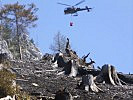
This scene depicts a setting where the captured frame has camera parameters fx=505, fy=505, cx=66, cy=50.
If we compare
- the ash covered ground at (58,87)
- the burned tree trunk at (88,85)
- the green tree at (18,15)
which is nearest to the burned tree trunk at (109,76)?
the ash covered ground at (58,87)

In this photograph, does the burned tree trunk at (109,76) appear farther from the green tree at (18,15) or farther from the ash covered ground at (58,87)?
the green tree at (18,15)

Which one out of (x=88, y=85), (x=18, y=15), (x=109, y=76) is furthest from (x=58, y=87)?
(x=18, y=15)

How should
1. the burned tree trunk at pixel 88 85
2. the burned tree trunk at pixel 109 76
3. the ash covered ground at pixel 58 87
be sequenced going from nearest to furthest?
the ash covered ground at pixel 58 87
the burned tree trunk at pixel 88 85
the burned tree trunk at pixel 109 76

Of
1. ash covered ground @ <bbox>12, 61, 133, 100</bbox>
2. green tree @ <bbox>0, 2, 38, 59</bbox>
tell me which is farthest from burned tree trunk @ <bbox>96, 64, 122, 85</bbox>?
green tree @ <bbox>0, 2, 38, 59</bbox>

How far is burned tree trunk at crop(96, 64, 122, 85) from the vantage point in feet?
70.6

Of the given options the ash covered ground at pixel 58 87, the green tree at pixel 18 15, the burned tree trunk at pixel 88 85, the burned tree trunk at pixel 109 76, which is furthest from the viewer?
the green tree at pixel 18 15

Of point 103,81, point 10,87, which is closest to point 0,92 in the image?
point 10,87

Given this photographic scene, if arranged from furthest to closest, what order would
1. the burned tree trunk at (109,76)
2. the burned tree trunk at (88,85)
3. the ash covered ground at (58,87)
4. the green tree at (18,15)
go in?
the green tree at (18,15), the burned tree trunk at (109,76), the burned tree trunk at (88,85), the ash covered ground at (58,87)

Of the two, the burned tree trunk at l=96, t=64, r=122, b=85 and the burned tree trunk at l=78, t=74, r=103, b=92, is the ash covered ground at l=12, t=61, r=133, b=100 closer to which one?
the burned tree trunk at l=78, t=74, r=103, b=92

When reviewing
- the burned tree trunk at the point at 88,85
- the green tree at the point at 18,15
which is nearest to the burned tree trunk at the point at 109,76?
the burned tree trunk at the point at 88,85

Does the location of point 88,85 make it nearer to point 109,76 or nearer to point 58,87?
point 58,87

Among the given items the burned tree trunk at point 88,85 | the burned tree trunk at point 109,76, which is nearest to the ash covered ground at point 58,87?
the burned tree trunk at point 88,85

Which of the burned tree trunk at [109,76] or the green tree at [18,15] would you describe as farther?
the green tree at [18,15]

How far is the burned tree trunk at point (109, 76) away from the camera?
21519mm
